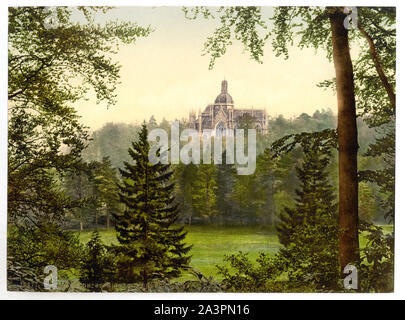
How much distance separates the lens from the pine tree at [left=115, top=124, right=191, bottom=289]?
627 centimetres

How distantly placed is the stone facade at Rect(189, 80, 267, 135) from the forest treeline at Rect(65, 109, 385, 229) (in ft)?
0.38

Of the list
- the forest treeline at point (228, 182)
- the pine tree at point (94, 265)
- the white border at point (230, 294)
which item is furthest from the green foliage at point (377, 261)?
the pine tree at point (94, 265)

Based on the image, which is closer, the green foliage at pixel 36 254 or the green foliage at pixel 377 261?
the green foliage at pixel 377 261

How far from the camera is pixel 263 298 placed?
20.4 feet

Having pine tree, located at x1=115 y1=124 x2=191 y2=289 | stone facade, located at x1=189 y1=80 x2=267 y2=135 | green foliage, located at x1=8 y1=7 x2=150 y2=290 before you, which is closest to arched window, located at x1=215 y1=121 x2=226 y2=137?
stone facade, located at x1=189 y1=80 x2=267 y2=135

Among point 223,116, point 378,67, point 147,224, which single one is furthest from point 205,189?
point 378,67

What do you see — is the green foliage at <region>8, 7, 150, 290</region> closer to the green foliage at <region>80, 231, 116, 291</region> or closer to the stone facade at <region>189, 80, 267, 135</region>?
the green foliage at <region>80, 231, 116, 291</region>

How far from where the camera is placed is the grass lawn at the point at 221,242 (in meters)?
6.23

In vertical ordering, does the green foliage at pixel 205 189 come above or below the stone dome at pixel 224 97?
below

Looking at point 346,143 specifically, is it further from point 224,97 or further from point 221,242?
point 221,242

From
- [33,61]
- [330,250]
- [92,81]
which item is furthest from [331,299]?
[33,61]

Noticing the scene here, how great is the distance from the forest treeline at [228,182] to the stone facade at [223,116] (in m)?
0.12

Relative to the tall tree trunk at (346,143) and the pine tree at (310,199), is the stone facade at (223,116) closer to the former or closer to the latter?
the pine tree at (310,199)
